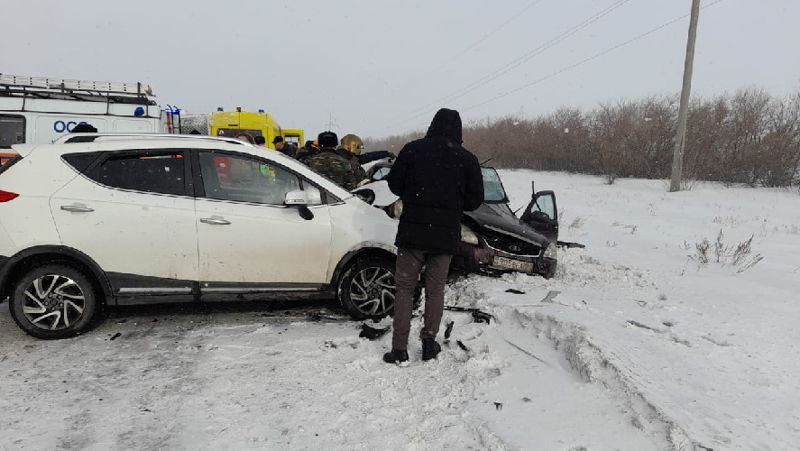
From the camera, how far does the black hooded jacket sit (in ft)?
11.9

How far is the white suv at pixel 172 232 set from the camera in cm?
414

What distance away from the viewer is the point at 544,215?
283 inches

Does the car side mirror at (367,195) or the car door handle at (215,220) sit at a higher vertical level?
the car side mirror at (367,195)

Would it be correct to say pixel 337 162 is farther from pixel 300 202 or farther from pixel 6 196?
pixel 6 196

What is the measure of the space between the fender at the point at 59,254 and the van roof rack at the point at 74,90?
6239 millimetres

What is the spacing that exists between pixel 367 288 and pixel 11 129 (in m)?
8.06

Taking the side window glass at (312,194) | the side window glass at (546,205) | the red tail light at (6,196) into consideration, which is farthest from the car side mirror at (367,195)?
the side window glass at (546,205)

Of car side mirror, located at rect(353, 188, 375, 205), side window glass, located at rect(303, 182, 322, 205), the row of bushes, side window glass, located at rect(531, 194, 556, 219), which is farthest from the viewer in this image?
the row of bushes

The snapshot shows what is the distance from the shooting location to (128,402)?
128 inches

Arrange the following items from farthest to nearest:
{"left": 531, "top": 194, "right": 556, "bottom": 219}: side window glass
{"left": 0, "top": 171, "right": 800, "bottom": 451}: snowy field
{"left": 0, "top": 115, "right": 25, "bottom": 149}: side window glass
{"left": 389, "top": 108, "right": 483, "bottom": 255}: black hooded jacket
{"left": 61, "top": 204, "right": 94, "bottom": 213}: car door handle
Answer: {"left": 0, "top": 115, "right": 25, "bottom": 149}: side window glass
{"left": 531, "top": 194, "right": 556, "bottom": 219}: side window glass
{"left": 61, "top": 204, "right": 94, "bottom": 213}: car door handle
{"left": 389, "top": 108, "right": 483, "bottom": 255}: black hooded jacket
{"left": 0, "top": 171, "right": 800, "bottom": 451}: snowy field

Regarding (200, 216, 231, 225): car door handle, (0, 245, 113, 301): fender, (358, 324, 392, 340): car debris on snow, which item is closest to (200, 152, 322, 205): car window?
(200, 216, 231, 225): car door handle

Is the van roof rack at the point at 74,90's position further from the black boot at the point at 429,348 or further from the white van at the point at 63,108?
the black boot at the point at 429,348

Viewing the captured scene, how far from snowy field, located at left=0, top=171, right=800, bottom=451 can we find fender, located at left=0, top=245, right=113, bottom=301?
1.51 feet

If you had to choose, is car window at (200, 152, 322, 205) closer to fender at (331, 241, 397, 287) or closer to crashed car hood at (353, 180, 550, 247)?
fender at (331, 241, 397, 287)
